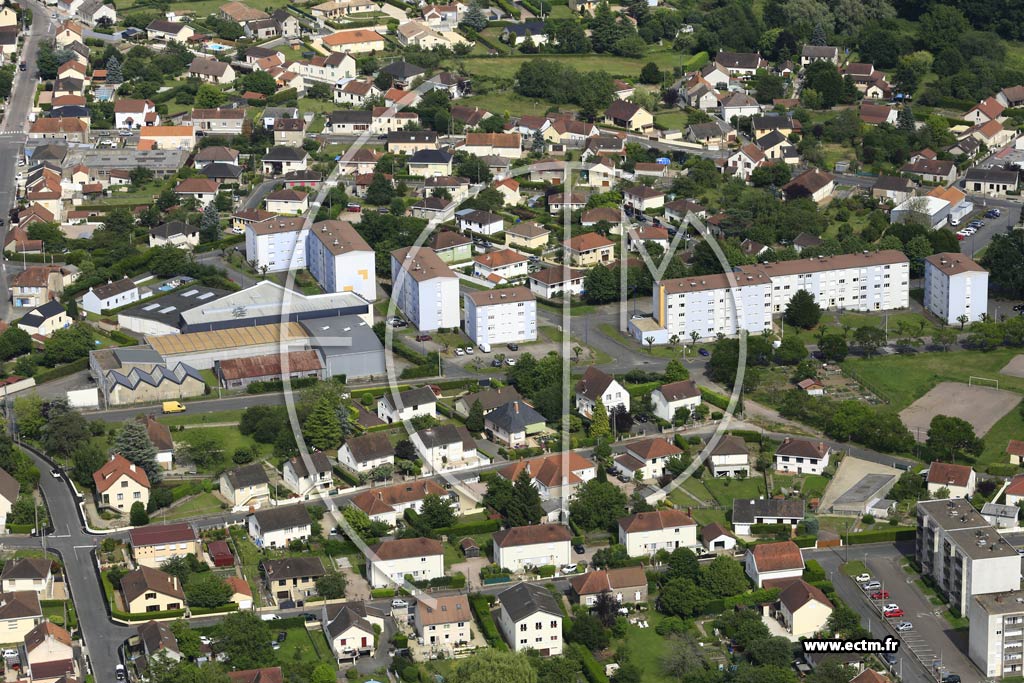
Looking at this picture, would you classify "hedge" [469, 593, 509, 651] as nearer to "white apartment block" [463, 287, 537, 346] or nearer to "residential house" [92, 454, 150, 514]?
Result: "residential house" [92, 454, 150, 514]

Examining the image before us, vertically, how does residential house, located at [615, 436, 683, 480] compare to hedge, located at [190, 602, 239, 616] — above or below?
below

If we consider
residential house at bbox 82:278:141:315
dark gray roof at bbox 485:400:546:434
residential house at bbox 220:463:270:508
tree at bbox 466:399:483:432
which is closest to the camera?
residential house at bbox 220:463:270:508

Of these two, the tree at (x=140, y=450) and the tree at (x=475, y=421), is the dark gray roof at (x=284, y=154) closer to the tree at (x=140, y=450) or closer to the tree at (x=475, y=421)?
the tree at (x=475, y=421)

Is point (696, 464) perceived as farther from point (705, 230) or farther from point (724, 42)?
point (724, 42)

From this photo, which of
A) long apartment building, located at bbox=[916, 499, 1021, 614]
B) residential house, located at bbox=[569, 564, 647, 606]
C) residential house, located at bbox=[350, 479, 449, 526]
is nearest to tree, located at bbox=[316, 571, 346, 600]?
residential house, located at bbox=[350, 479, 449, 526]

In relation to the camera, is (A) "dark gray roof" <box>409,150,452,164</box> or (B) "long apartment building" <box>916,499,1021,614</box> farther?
(A) "dark gray roof" <box>409,150,452,164</box>

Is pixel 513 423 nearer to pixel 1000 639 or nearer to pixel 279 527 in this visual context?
pixel 279 527
